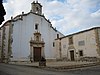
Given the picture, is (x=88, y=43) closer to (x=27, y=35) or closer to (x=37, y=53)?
(x=37, y=53)

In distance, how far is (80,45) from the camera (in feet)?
72.8

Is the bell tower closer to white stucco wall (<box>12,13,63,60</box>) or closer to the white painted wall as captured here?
white stucco wall (<box>12,13,63,60</box>)

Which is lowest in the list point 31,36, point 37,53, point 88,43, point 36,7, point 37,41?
point 37,53

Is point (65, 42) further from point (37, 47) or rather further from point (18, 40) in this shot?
point (18, 40)

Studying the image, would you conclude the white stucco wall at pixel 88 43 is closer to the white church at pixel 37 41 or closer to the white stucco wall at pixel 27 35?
the white church at pixel 37 41

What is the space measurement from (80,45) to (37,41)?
8209mm

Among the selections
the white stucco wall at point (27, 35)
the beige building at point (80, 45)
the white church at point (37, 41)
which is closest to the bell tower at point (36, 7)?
the white church at point (37, 41)

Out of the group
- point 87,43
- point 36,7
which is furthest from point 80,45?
point 36,7

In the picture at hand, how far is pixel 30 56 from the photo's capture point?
25531 millimetres

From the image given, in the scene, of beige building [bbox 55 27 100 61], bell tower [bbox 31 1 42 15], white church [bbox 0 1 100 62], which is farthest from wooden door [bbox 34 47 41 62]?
bell tower [bbox 31 1 42 15]

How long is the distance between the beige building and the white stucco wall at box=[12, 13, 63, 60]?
5.21 ft

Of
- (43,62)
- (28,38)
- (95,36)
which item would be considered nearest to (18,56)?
(28,38)

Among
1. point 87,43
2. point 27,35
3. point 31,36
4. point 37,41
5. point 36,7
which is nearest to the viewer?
point 87,43

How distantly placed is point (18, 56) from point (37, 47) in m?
3.97
